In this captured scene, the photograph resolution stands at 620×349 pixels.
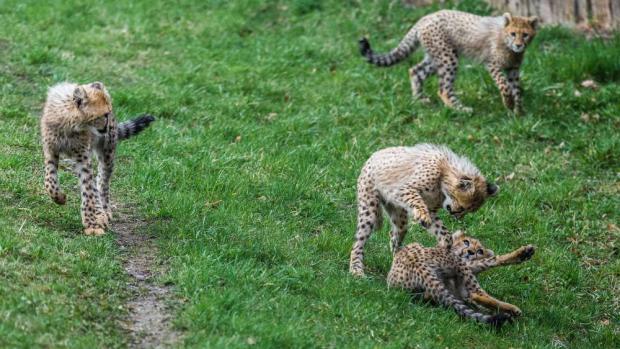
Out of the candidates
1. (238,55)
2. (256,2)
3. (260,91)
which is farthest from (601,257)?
(256,2)

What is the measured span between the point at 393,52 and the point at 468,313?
4.59m

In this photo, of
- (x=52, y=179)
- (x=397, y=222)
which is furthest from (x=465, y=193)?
(x=52, y=179)

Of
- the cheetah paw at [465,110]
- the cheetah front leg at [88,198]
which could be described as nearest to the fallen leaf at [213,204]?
the cheetah front leg at [88,198]

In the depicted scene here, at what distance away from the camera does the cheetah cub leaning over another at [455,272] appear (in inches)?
263

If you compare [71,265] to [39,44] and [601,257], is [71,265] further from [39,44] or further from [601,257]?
[39,44]

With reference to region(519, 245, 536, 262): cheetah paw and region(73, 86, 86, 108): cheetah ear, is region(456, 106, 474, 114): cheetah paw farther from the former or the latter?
region(73, 86, 86, 108): cheetah ear

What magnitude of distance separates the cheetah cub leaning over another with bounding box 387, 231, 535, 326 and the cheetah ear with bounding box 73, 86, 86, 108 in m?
2.28

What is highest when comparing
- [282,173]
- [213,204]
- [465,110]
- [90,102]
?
[90,102]

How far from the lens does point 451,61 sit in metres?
10.6

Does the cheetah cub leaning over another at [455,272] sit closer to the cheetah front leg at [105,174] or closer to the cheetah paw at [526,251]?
the cheetah paw at [526,251]

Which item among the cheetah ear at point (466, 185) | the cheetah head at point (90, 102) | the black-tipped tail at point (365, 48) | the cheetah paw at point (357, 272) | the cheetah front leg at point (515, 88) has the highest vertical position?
the cheetah head at point (90, 102)

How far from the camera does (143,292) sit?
6.09 metres

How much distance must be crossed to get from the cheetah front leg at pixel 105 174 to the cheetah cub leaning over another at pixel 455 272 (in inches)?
80.1

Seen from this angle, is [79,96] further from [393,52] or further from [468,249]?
[393,52]
